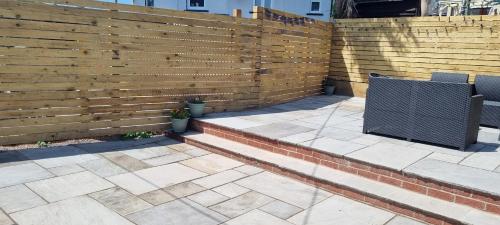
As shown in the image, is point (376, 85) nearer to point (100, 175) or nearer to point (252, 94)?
point (252, 94)

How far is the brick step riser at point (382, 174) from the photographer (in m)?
3.41

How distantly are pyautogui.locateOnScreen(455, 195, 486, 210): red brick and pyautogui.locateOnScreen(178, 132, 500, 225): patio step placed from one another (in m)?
0.04

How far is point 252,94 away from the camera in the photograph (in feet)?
24.8

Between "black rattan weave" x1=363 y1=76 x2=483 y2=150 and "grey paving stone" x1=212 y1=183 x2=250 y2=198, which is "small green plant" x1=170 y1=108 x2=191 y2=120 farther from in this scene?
"black rattan weave" x1=363 y1=76 x2=483 y2=150

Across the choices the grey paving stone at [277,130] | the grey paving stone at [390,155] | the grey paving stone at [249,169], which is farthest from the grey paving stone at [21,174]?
the grey paving stone at [390,155]

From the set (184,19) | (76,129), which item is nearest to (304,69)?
(184,19)

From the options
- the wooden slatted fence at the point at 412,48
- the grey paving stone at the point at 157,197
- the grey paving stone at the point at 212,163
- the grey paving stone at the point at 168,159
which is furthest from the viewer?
the wooden slatted fence at the point at 412,48

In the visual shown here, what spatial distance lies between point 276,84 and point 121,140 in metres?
3.66

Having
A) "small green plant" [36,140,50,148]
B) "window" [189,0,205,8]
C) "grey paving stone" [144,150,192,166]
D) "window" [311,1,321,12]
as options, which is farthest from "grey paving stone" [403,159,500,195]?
"window" [189,0,205,8]

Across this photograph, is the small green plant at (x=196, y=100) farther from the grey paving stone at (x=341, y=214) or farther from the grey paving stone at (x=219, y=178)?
the grey paving stone at (x=341, y=214)

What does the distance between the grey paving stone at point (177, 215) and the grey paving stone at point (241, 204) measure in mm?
105

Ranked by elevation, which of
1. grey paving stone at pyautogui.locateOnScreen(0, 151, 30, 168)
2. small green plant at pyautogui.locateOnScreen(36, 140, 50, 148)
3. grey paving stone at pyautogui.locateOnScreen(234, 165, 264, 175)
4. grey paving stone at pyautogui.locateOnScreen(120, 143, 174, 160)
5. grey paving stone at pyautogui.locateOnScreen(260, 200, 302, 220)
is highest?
small green plant at pyautogui.locateOnScreen(36, 140, 50, 148)

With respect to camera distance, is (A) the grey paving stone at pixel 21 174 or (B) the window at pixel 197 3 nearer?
(A) the grey paving stone at pixel 21 174

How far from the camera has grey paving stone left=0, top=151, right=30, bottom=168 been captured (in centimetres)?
438
